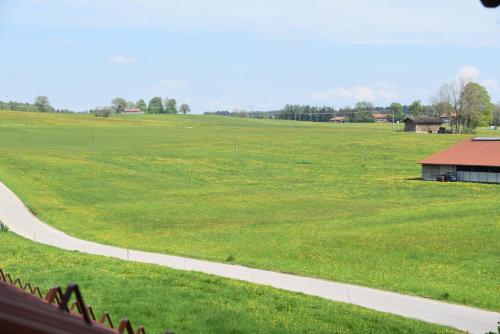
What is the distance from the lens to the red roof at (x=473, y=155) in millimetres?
65438

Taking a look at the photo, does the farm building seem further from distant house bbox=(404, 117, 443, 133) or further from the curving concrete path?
distant house bbox=(404, 117, 443, 133)

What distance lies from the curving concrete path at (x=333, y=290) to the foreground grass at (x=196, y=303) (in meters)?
1.76

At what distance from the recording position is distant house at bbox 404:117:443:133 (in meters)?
144

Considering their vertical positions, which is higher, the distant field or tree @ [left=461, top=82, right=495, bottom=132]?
tree @ [left=461, top=82, right=495, bottom=132]

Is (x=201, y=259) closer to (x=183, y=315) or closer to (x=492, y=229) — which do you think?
(x=183, y=315)

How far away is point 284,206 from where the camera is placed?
4809 centimetres

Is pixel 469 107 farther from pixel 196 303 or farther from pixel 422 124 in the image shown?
pixel 196 303

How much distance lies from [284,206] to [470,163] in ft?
90.2

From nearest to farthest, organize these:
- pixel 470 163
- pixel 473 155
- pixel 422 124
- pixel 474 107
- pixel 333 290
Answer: pixel 333 290 < pixel 470 163 < pixel 473 155 < pixel 422 124 < pixel 474 107

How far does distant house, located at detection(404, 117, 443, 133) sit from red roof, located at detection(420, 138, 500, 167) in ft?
234

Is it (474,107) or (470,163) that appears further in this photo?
(474,107)

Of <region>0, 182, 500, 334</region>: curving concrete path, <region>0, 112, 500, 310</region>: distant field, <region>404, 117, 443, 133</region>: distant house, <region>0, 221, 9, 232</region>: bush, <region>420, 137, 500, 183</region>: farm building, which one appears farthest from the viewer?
<region>404, 117, 443, 133</region>: distant house

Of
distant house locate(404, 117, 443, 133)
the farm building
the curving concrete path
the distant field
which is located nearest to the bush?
the curving concrete path

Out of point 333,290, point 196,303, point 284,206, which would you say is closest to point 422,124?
point 284,206
